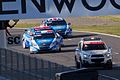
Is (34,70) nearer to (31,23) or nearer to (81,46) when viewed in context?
(81,46)

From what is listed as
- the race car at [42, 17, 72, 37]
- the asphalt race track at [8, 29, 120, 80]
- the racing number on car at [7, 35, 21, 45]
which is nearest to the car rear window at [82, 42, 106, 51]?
the asphalt race track at [8, 29, 120, 80]

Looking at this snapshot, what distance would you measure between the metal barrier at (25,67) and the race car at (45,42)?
45.2 ft

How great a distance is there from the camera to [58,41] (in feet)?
139

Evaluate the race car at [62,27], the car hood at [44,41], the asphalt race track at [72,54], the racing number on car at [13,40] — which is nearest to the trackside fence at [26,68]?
the racing number on car at [13,40]

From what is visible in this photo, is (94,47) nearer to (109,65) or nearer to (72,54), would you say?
(109,65)

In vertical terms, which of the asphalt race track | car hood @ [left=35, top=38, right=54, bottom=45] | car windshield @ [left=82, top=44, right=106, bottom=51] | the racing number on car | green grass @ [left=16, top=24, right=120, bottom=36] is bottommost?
the asphalt race track

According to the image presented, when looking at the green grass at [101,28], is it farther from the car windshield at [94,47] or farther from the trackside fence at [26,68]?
the trackside fence at [26,68]

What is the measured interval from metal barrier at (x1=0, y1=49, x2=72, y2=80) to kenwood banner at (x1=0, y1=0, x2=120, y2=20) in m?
6.41

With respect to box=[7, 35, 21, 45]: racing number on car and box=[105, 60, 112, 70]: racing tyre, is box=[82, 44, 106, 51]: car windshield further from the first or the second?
box=[7, 35, 21, 45]: racing number on car

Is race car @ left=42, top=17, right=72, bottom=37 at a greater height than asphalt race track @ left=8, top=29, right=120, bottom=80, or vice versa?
race car @ left=42, top=17, right=72, bottom=37

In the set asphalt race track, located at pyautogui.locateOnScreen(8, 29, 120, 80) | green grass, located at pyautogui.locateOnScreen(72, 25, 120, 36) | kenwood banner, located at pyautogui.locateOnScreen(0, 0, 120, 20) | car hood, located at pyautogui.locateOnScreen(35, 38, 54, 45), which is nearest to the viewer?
kenwood banner, located at pyautogui.locateOnScreen(0, 0, 120, 20)

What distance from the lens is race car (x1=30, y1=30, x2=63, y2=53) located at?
42062mm

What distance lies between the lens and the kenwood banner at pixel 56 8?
18.4 metres

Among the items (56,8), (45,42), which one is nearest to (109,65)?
(45,42)
